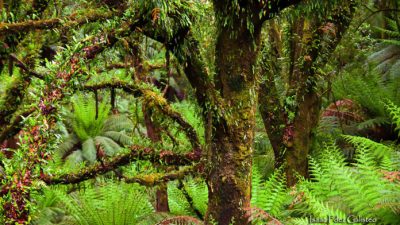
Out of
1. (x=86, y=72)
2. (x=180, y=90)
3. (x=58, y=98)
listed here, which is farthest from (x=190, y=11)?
(x=180, y=90)

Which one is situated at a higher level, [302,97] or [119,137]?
[302,97]

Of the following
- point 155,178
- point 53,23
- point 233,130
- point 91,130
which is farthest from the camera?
point 91,130

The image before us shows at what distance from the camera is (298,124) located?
399 centimetres

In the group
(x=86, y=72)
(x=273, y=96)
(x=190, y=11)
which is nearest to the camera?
(x=86, y=72)

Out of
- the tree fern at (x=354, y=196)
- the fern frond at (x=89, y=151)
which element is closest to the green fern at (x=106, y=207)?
the tree fern at (x=354, y=196)

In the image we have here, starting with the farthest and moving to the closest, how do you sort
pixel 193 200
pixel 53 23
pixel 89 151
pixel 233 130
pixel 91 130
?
pixel 91 130
pixel 89 151
pixel 193 200
pixel 53 23
pixel 233 130

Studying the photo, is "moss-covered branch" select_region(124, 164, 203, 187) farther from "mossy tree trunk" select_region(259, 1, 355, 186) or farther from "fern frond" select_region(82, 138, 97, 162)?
"fern frond" select_region(82, 138, 97, 162)

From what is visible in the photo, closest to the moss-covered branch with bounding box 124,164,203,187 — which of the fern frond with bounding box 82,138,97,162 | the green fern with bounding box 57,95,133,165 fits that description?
the fern frond with bounding box 82,138,97,162

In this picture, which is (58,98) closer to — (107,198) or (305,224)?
(305,224)

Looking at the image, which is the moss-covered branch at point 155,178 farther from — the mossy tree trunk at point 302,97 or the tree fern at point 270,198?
the mossy tree trunk at point 302,97

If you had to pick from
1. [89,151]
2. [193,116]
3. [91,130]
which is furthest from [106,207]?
[91,130]

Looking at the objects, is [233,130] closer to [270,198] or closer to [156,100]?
[156,100]

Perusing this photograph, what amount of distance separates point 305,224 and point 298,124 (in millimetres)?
1934

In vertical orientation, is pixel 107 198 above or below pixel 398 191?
below
